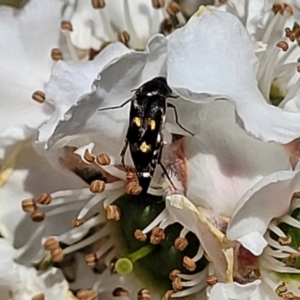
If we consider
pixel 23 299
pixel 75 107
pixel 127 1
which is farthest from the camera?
pixel 127 1

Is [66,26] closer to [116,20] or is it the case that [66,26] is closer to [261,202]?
[116,20]

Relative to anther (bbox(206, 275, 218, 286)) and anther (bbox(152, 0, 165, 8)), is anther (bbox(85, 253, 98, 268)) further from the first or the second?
anther (bbox(152, 0, 165, 8))

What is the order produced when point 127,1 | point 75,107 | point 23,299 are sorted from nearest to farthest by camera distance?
point 75,107 → point 23,299 → point 127,1

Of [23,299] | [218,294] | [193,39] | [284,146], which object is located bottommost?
[23,299]

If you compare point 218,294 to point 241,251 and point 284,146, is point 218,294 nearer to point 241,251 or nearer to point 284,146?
point 241,251

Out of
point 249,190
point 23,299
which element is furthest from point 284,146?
point 23,299

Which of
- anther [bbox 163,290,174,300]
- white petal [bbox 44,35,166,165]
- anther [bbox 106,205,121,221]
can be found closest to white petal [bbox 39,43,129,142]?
white petal [bbox 44,35,166,165]

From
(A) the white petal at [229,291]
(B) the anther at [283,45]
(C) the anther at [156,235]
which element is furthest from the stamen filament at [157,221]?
(B) the anther at [283,45]

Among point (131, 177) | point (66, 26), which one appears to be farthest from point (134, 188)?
point (66, 26)
